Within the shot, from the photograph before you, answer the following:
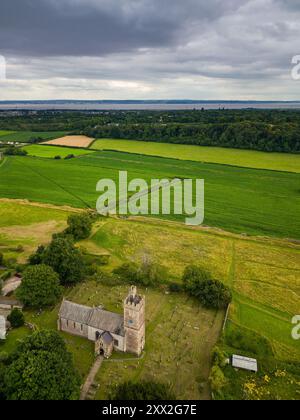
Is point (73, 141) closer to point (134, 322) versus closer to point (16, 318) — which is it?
point (16, 318)

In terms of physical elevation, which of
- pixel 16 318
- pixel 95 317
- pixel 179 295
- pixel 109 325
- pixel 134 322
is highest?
pixel 134 322

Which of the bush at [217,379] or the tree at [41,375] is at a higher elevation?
the tree at [41,375]

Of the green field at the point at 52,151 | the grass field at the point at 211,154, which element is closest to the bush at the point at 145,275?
the grass field at the point at 211,154

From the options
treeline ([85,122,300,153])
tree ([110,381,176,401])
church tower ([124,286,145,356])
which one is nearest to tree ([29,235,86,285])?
church tower ([124,286,145,356])

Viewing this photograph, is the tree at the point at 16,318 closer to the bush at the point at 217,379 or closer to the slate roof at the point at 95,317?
the slate roof at the point at 95,317

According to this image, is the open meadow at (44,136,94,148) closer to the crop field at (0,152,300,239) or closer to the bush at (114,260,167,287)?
the crop field at (0,152,300,239)

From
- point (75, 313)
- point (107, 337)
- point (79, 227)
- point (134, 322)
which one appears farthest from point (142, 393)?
point (79, 227)
